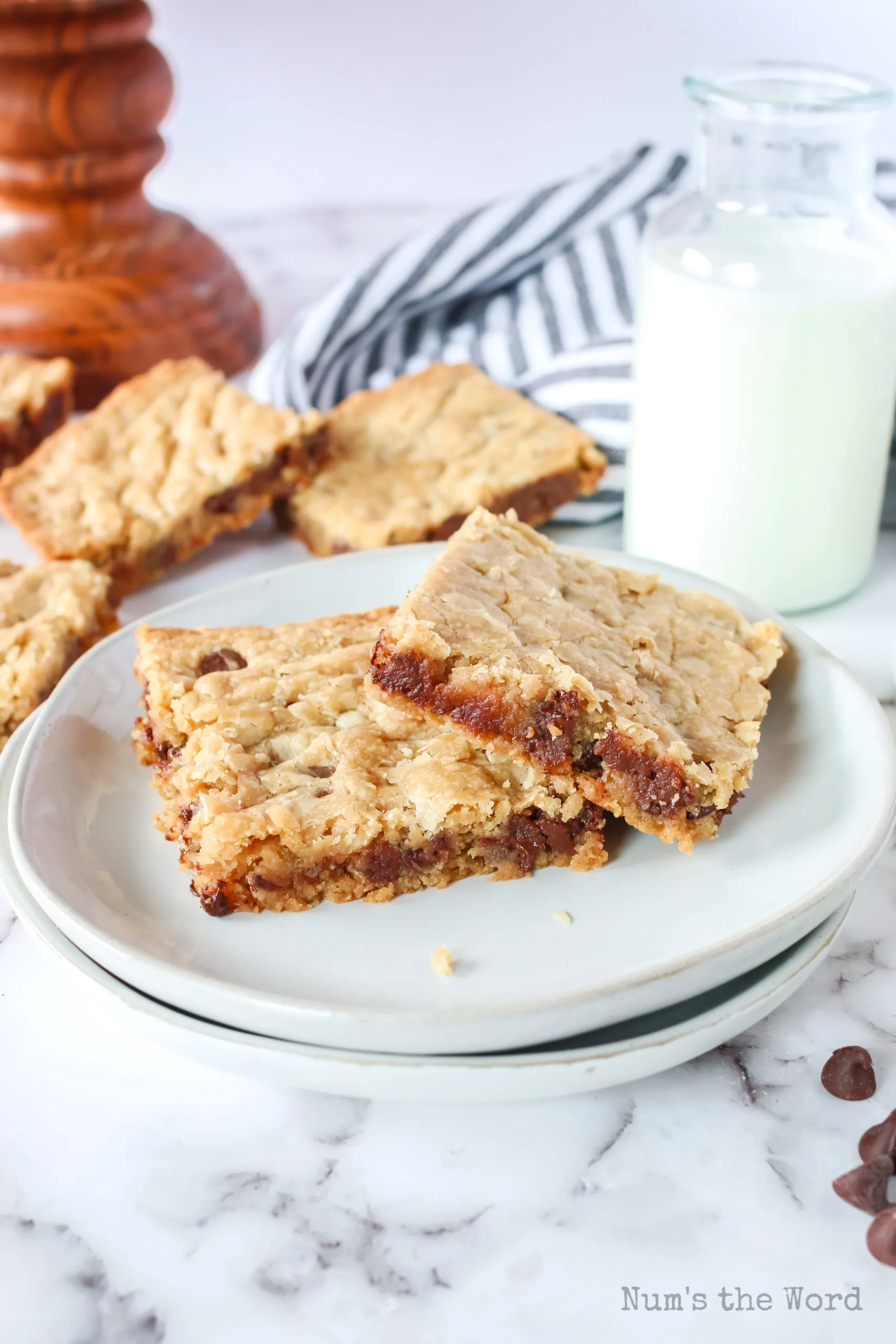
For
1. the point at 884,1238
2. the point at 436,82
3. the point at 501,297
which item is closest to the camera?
the point at 884,1238

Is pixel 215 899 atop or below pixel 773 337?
below

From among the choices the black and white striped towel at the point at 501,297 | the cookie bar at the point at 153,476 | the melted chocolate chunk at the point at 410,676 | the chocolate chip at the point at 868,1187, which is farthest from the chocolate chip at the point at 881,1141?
the black and white striped towel at the point at 501,297

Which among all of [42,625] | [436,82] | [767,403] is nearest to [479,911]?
[42,625]

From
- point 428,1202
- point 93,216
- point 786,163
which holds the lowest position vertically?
point 428,1202

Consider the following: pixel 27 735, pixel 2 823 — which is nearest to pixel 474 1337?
pixel 2 823

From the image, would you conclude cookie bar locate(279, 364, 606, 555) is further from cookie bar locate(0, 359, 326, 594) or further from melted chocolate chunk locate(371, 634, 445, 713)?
melted chocolate chunk locate(371, 634, 445, 713)

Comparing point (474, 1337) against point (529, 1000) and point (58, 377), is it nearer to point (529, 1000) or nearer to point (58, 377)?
point (529, 1000)

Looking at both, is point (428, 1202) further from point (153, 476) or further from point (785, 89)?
point (785, 89)

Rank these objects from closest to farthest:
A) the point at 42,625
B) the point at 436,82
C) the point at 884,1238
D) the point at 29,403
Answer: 1. the point at 884,1238
2. the point at 42,625
3. the point at 29,403
4. the point at 436,82
